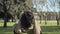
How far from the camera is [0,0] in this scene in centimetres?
4319

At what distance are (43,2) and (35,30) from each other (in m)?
50.5

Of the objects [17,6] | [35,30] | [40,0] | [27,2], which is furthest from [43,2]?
[35,30]

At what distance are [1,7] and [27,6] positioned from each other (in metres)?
5.12

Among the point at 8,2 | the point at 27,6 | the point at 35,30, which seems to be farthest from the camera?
the point at 27,6

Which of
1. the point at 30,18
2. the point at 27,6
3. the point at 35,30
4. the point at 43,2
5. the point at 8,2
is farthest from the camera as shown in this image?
the point at 43,2

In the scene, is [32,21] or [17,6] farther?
[17,6]

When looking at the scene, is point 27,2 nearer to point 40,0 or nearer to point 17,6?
point 17,6

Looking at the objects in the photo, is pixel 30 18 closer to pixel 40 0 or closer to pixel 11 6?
pixel 11 6

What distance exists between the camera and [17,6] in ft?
143

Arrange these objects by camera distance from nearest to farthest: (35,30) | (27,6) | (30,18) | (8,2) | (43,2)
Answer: (30,18) → (35,30) → (8,2) → (27,6) → (43,2)

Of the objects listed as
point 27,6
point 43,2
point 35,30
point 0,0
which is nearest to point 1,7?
point 0,0

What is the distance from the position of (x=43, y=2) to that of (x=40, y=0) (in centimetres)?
189

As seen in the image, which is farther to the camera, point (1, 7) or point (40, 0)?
point (40, 0)

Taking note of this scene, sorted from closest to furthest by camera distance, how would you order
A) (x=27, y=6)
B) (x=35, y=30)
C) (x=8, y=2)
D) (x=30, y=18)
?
1. (x=30, y=18)
2. (x=35, y=30)
3. (x=8, y=2)
4. (x=27, y=6)
